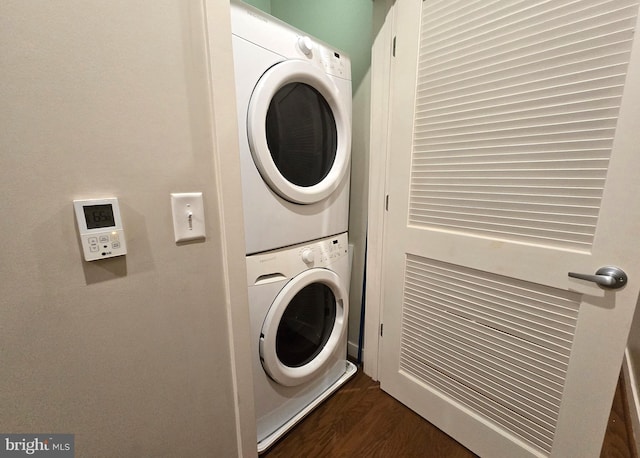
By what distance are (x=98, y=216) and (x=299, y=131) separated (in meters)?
0.74

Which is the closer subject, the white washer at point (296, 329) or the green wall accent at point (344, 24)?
the white washer at point (296, 329)

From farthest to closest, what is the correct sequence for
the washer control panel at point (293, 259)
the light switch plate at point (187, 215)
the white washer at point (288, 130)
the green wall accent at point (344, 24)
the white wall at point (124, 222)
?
the green wall accent at point (344, 24), the washer control panel at point (293, 259), the white washer at point (288, 130), the light switch plate at point (187, 215), the white wall at point (124, 222)

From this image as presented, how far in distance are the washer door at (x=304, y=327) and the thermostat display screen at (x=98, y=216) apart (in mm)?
600

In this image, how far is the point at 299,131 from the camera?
1036 millimetres

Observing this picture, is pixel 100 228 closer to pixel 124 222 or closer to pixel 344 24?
pixel 124 222

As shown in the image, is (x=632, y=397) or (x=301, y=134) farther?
(x=632, y=397)

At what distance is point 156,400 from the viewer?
0.67 metres

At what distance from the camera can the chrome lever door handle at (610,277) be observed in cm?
69

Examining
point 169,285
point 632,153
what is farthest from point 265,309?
point 632,153

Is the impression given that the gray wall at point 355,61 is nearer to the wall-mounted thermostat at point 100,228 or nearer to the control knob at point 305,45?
the control knob at point 305,45

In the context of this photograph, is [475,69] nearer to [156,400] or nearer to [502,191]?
[502,191]

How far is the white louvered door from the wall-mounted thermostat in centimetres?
103

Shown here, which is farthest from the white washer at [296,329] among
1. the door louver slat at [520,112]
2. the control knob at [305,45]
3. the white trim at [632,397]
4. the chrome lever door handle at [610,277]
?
the white trim at [632,397]

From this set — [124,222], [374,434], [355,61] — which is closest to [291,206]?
[124,222]
